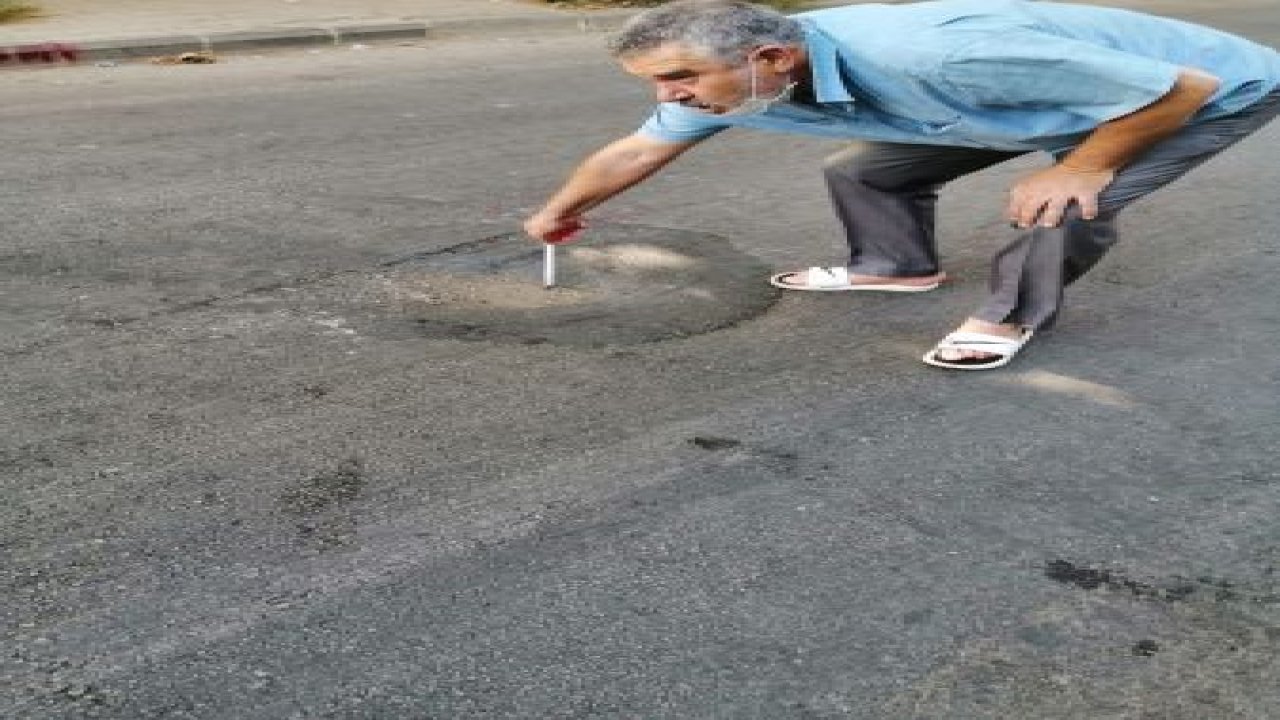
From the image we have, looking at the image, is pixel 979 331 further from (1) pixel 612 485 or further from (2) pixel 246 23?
(2) pixel 246 23

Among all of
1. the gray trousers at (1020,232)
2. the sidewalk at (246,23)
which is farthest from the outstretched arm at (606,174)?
the sidewalk at (246,23)

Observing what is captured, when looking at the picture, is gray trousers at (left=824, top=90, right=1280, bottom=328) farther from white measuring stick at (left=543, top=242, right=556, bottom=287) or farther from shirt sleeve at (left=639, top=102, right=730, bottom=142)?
white measuring stick at (left=543, top=242, right=556, bottom=287)

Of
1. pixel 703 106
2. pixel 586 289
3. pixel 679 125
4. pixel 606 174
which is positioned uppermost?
pixel 703 106

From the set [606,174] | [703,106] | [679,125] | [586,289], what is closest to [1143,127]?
[703,106]

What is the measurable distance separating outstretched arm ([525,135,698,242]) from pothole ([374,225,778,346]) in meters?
0.27

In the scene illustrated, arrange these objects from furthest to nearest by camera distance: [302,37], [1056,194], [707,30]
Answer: [302,37], [1056,194], [707,30]

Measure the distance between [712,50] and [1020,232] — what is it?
44.8 inches

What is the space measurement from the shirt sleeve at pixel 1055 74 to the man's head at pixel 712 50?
361mm

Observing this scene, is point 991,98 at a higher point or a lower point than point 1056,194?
higher

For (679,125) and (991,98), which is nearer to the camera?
(991,98)

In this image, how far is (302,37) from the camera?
1147cm

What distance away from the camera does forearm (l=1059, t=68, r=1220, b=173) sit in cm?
375

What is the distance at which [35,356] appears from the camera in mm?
4102

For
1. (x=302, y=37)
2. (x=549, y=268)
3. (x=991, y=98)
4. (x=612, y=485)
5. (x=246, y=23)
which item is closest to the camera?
(x=612, y=485)
